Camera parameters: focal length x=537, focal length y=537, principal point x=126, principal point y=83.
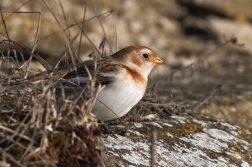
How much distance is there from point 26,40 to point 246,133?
18.3 feet

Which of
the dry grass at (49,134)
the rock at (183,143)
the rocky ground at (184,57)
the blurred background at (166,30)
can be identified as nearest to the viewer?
the dry grass at (49,134)

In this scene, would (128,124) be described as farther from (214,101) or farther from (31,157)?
(214,101)

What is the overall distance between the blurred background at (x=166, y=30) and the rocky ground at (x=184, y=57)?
0.06 feet

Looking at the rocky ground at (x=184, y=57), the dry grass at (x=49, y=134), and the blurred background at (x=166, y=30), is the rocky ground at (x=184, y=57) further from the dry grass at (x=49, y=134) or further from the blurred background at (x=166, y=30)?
the dry grass at (x=49, y=134)

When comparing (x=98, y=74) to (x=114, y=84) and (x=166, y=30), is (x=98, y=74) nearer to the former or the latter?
(x=114, y=84)

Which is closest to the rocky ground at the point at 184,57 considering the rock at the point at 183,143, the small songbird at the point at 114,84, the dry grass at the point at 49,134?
the rock at the point at 183,143

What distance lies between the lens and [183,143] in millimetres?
4289

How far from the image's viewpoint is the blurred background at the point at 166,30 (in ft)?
31.6

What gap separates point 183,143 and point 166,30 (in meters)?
7.43

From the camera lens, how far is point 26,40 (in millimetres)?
9641

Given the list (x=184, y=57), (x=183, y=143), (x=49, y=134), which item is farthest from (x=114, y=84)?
(x=184, y=57)

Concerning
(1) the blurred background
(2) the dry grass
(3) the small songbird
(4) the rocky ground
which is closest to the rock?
(4) the rocky ground

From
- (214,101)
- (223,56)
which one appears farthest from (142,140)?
(223,56)

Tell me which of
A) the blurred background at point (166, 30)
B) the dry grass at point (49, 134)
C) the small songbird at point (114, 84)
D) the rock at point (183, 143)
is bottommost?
the rock at point (183, 143)
